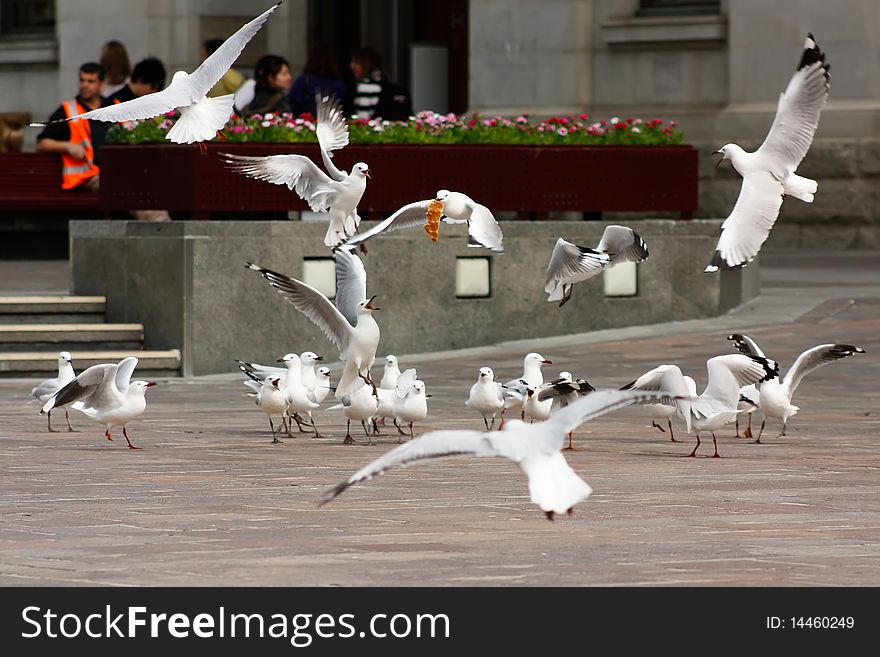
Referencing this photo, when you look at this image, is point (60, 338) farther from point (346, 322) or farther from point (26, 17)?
point (26, 17)

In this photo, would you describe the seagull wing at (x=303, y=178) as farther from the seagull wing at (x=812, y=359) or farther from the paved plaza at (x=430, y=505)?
the seagull wing at (x=812, y=359)

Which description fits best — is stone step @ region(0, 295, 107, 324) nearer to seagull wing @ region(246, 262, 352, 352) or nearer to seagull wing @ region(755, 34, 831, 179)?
seagull wing @ region(246, 262, 352, 352)

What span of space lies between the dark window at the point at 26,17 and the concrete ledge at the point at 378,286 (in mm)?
13398

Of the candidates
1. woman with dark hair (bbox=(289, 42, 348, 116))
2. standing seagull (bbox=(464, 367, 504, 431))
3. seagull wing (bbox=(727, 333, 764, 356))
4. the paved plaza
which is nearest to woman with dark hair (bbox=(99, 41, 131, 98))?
woman with dark hair (bbox=(289, 42, 348, 116))

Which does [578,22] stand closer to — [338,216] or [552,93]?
[552,93]

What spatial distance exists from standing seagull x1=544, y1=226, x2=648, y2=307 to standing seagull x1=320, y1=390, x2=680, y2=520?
432cm

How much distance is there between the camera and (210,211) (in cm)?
1514

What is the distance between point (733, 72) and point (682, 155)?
7.00 m

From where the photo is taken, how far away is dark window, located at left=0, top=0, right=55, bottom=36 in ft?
94.1

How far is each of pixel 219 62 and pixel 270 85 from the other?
17.3ft

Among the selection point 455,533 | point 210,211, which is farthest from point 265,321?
point 455,533

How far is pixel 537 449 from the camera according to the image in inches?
287

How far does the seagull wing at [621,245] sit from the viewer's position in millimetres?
11508
